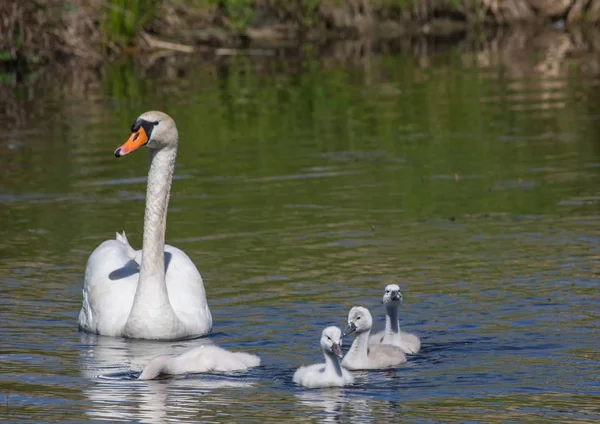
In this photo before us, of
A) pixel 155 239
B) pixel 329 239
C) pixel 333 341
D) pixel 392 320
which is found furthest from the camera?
pixel 329 239

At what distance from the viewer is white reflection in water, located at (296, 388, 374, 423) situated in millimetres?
7454

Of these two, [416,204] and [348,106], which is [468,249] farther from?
[348,106]

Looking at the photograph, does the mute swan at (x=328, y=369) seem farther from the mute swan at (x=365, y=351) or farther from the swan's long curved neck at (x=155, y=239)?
the swan's long curved neck at (x=155, y=239)

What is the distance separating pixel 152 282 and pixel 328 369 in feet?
6.45

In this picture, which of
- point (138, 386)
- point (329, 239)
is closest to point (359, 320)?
point (138, 386)

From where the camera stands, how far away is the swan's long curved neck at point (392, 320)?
359 inches

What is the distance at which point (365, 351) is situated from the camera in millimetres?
8711

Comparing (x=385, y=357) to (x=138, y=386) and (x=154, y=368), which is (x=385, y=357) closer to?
(x=154, y=368)

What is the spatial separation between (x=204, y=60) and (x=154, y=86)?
197 inches

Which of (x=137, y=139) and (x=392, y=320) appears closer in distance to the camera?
(x=392, y=320)

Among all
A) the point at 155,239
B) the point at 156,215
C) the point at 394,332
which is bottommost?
the point at 394,332

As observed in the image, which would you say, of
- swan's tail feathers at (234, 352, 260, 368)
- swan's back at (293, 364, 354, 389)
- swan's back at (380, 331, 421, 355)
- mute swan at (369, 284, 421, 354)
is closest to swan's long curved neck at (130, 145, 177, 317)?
swan's tail feathers at (234, 352, 260, 368)

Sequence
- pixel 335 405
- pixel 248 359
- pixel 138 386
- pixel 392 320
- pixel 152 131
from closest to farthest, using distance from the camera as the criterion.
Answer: pixel 335 405 → pixel 138 386 → pixel 248 359 → pixel 392 320 → pixel 152 131

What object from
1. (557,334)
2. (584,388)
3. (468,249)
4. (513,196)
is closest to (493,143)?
(513,196)
